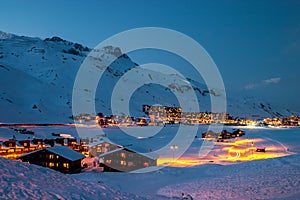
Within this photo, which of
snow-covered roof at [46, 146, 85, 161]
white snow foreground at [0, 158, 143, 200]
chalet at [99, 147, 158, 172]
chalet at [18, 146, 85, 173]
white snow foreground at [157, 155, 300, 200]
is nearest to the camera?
white snow foreground at [0, 158, 143, 200]

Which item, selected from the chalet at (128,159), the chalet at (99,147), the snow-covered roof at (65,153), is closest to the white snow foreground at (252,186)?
the chalet at (128,159)

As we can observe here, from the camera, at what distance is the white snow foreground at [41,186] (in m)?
8.44

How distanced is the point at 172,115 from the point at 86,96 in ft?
186

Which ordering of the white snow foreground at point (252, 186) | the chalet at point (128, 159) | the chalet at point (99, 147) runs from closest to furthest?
the white snow foreground at point (252, 186) < the chalet at point (128, 159) < the chalet at point (99, 147)

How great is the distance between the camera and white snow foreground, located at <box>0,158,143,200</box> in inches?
332

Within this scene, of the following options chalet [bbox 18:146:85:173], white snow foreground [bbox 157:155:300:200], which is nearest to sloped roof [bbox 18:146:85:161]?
chalet [bbox 18:146:85:173]

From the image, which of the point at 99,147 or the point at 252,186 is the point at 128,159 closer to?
the point at 99,147

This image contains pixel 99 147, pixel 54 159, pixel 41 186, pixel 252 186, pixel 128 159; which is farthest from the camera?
pixel 99 147

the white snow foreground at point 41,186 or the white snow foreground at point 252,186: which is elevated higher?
the white snow foreground at point 41,186

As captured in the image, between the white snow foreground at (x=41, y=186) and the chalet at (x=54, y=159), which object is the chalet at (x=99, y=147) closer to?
the chalet at (x=54, y=159)

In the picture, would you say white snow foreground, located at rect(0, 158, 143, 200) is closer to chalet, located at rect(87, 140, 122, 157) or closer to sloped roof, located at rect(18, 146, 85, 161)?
sloped roof, located at rect(18, 146, 85, 161)

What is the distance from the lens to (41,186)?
30.2ft

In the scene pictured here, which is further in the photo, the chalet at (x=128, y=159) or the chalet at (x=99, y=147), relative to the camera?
the chalet at (x=99, y=147)

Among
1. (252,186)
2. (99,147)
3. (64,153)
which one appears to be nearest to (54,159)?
(64,153)
